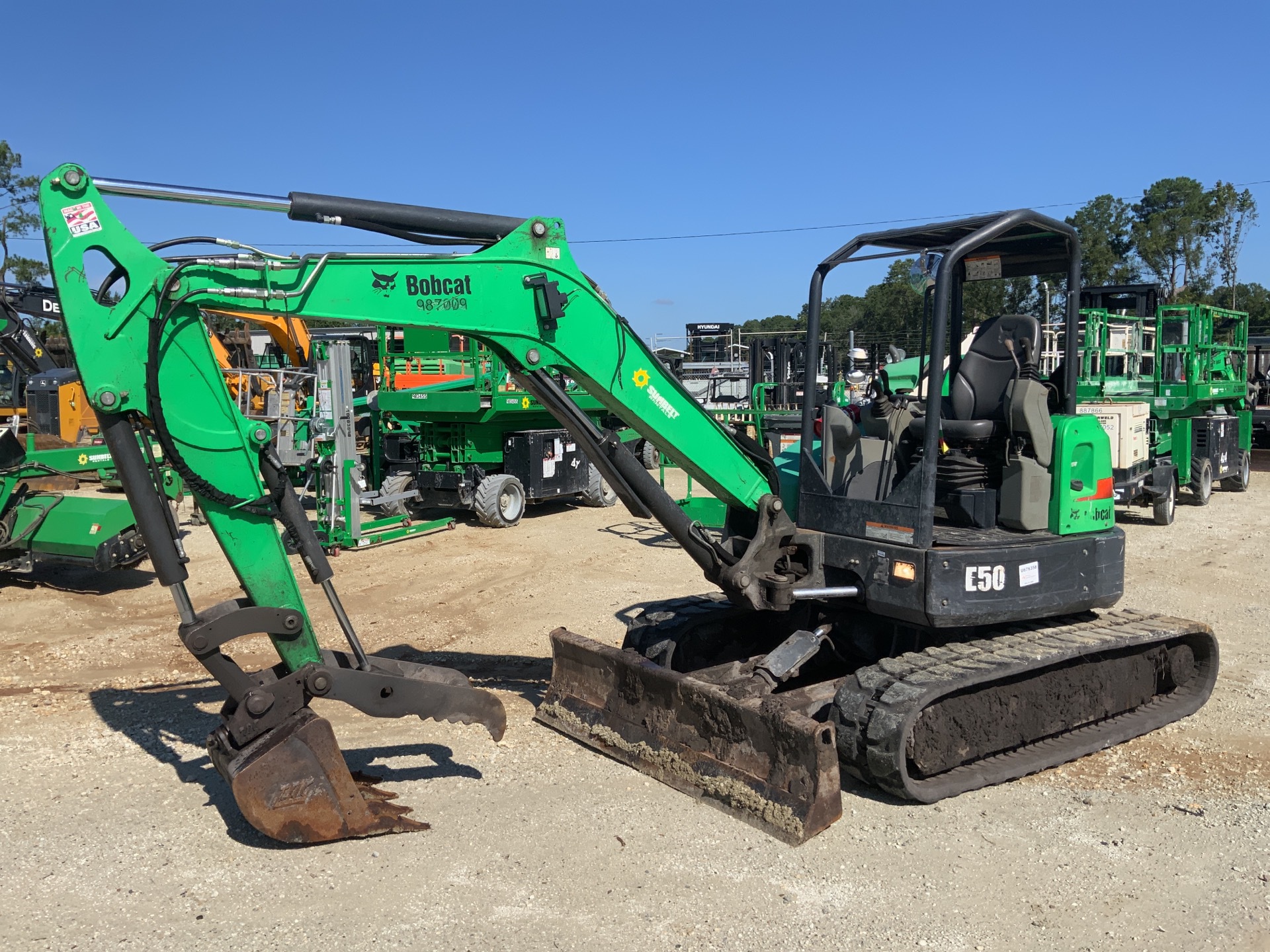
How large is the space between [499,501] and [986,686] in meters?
8.80

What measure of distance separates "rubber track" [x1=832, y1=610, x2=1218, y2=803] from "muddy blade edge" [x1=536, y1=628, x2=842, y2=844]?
0.91 feet

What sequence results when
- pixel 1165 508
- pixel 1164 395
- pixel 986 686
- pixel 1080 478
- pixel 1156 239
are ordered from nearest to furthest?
1. pixel 986 686
2. pixel 1080 478
3. pixel 1165 508
4. pixel 1164 395
5. pixel 1156 239

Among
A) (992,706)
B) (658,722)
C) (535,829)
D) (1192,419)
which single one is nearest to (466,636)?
(658,722)

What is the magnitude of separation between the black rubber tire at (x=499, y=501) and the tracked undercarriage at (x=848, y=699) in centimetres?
710

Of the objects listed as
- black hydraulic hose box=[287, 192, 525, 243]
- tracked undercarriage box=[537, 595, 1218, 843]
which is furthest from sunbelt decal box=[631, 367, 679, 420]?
tracked undercarriage box=[537, 595, 1218, 843]

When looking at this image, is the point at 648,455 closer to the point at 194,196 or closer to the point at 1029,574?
the point at 1029,574

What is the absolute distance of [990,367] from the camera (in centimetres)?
586

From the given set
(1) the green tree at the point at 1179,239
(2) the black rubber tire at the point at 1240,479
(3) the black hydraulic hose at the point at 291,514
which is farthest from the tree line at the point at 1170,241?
(3) the black hydraulic hose at the point at 291,514

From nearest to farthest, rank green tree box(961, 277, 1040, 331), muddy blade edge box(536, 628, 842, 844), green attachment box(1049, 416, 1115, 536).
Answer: muddy blade edge box(536, 628, 842, 844)
green attachment box(1049, 416, 1115, 536)
green tree box(961, 277, 1040, 331)

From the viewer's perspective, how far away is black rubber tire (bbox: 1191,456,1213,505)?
15883mm

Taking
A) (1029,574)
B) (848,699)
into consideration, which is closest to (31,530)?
(848,699)

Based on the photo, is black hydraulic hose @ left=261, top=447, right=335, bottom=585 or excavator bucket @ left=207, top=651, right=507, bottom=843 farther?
black hydraulic hose @ left=261, top=447, right=335, bottom=585

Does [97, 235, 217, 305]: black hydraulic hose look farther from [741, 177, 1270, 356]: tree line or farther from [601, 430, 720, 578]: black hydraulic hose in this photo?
[741, 177, 1270, 356]: tree line

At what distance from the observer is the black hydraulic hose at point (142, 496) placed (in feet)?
13.6
